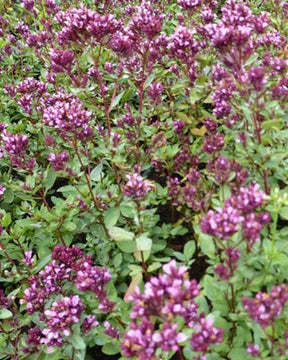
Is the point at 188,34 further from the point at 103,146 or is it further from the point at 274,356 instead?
the point at 274,356

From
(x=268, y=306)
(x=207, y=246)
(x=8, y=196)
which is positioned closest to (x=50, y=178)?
(x=8, y=196)

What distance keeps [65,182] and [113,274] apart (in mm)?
1374

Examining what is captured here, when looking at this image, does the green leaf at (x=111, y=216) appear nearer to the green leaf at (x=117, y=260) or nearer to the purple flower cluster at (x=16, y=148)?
the green leaf at (x=117, y=260)

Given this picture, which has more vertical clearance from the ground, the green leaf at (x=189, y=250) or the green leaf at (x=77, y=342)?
the green leaf at (x=189, y=250)

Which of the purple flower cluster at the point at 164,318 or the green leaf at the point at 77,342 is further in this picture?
the green leaf at the point at 77,342

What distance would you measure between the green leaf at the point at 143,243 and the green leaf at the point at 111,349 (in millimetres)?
527

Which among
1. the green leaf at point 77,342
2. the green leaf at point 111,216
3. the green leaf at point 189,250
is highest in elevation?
the green leaf at point 111,216

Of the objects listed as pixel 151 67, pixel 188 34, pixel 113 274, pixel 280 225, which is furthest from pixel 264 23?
pixel 113 274

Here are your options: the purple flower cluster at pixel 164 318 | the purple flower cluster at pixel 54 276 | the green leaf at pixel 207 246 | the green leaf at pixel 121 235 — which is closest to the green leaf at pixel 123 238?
the green leaf at pixel 121 235

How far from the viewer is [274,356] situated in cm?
198

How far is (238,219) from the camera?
6.36 ft

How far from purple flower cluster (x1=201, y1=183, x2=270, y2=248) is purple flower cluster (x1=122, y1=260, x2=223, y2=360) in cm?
26

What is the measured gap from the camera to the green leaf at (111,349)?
2.51m

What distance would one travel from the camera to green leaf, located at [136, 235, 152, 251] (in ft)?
8.50
